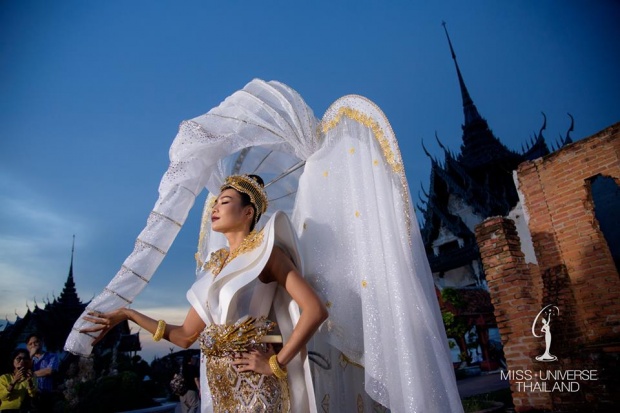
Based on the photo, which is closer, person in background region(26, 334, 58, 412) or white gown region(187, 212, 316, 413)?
white gown region(187, 212, 316, 413)

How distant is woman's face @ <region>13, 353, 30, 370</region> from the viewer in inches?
181

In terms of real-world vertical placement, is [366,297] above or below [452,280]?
below

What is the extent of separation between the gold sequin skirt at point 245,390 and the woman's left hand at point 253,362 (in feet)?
0.17

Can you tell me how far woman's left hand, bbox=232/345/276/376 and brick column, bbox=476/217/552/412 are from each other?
5122mm

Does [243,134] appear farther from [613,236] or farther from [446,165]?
[446,165]

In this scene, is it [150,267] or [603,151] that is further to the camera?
[603,151]

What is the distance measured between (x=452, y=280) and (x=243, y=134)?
63.3 ft

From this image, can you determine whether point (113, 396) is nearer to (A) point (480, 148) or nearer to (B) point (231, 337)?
(B) point (231, 337)

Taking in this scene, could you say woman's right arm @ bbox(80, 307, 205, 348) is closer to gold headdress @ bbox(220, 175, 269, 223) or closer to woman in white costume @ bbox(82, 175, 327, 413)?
woman in white costume @ bbox(82, 175, 327, 413)

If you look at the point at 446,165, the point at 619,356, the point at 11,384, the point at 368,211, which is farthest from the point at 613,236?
the point at 11,384

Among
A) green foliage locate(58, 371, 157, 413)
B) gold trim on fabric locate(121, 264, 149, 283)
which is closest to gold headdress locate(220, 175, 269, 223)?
gold trim on fabric locate(121, 264, 149, 283)

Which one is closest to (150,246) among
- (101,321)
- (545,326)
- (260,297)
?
(101,321)

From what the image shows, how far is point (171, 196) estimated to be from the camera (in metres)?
2.02

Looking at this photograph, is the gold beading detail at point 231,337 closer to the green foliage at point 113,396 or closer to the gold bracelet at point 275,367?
the gold bracelet at point 275,367
